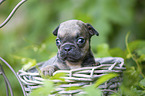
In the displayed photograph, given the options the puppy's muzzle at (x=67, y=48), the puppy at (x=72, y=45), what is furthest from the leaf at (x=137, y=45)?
the puppy's muzzle at (x=67, y=48)

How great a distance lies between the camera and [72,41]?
1280 millimetres

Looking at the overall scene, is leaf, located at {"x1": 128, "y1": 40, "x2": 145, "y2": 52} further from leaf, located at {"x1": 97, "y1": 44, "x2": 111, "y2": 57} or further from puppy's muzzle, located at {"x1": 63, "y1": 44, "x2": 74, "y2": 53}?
puppy's muzzle, located at {"x1": 63, "y1": 44, "x2": 74, "y2": 53}

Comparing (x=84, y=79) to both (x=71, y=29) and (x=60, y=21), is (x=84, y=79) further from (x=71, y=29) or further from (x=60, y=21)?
Result: (x=60, y=21)

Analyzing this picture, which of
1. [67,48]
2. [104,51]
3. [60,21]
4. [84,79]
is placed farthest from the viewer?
[60,21]

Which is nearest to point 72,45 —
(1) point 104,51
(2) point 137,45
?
(1) point 104,51

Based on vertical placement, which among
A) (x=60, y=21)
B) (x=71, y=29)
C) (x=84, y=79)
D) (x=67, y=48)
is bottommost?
(x=84, y=79)

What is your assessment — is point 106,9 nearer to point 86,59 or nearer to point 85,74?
point 86,59

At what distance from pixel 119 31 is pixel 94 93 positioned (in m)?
2.32

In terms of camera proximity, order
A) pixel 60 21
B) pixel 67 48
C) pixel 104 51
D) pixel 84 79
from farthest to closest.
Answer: pixel 60 21
pixel 104 51
pixel 67 48
pixel 84 79

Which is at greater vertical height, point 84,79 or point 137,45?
point 137,45

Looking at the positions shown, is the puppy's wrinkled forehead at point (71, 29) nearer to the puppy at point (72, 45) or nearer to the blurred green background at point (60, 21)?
the puppy at point (72, 45)

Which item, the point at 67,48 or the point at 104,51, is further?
the point at 104,51

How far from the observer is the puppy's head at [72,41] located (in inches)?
50.2

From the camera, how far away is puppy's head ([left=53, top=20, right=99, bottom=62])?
1275 mm
